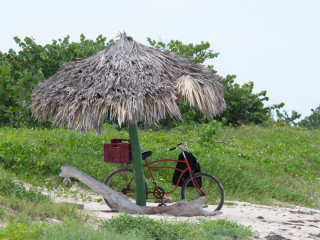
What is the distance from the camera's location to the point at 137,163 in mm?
8117

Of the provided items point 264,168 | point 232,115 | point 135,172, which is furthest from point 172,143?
point 232,115

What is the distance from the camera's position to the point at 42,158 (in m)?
10.9

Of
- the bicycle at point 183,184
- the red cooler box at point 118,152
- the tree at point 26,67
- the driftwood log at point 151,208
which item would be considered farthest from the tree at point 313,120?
the red cooler box at point 118,152

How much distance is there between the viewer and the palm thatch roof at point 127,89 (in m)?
7.45

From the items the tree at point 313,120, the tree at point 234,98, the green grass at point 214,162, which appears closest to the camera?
the green grass at point 214,162

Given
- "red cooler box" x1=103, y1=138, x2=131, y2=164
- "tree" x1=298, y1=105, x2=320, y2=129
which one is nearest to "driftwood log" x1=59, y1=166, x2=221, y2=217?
"red cooler box" x1=103, y1=138, x2=131, y2=164

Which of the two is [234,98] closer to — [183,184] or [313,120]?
[313,120]

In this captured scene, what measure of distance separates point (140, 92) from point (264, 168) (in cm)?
722

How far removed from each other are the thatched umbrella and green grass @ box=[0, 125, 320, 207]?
179cm

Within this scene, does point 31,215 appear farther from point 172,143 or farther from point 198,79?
point 172,143

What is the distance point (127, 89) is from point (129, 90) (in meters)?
0.04

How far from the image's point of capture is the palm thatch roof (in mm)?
7449

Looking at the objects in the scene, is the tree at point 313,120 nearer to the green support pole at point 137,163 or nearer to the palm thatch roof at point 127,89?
the palm thatch roof at point 127,89

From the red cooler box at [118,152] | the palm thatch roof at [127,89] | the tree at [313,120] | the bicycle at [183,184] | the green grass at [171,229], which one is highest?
the tree at [313,120]
